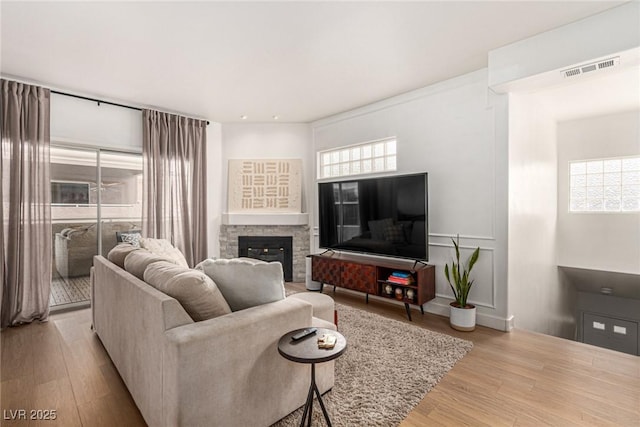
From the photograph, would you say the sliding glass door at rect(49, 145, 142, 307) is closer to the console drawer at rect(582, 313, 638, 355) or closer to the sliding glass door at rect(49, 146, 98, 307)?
the sliding glass door at rect(49, 146, 98, 307)

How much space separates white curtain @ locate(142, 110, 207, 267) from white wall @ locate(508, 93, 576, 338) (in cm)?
412

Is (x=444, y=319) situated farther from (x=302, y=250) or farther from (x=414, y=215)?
(x=302, y=250)

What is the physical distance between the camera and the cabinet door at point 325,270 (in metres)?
4.09

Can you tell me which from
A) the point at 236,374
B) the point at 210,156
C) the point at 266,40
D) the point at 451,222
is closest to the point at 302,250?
the point at 210,156

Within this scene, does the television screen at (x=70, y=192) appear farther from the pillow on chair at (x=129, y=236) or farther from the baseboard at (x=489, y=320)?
the baseboard at (x=489, y=320)

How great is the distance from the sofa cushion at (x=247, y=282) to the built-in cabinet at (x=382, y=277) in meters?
2.01

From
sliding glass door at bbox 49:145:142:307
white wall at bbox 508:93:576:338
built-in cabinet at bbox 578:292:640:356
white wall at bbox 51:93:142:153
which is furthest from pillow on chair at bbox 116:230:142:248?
built-in cabinet at bbox 578:292:640:356

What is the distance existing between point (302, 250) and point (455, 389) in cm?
331

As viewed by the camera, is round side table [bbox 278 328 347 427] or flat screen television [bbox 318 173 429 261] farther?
flat screen television [bbox 318 173 429 261]

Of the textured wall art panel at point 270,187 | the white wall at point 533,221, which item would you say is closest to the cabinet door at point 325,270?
the textured wall art panel at point 270,187

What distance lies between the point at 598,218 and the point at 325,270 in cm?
410

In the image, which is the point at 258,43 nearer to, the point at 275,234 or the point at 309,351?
the point at 309,351

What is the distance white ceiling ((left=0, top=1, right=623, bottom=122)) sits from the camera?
87.9 inches

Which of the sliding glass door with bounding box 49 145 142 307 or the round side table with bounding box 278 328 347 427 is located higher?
the sliding glass door with bounding box 49 145 142 307
